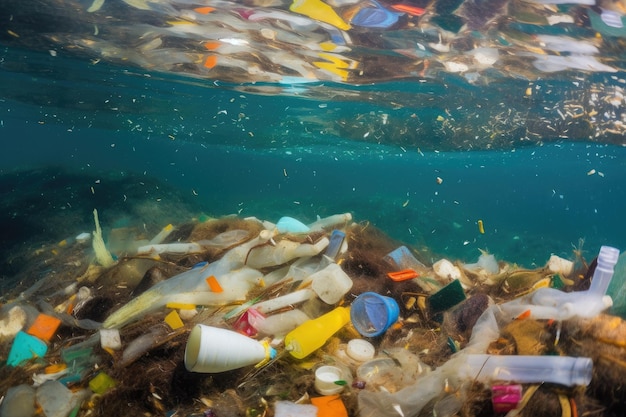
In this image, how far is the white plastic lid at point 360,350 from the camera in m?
3.39

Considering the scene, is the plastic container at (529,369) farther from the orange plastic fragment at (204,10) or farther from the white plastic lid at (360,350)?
the orange plastic fragment at (204,10)

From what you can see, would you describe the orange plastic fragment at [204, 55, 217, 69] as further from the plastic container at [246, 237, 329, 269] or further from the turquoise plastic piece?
the turquoise plastic piece

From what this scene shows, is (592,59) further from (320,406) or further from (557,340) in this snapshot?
(320,406)

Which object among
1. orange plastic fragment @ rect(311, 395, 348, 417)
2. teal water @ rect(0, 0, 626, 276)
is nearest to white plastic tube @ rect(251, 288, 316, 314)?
orange plastic fragment @ rect(311, 395, 348, 417)

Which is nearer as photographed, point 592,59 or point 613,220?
point 592,59

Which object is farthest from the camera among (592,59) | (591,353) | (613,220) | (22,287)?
(613,220)

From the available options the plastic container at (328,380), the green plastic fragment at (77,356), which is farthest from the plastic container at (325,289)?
the green plastic fragment at (77,356)

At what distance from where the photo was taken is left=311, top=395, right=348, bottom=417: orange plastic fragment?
110 inches

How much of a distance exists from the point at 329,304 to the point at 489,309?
1618mm

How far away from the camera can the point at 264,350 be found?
10.8ft

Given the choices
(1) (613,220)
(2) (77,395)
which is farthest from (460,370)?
(1) (613,220)

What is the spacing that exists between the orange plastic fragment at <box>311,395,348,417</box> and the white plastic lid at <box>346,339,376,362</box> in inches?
21.7

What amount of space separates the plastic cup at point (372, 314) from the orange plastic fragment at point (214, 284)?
1670 mm

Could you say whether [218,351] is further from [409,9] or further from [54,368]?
[409,9]
